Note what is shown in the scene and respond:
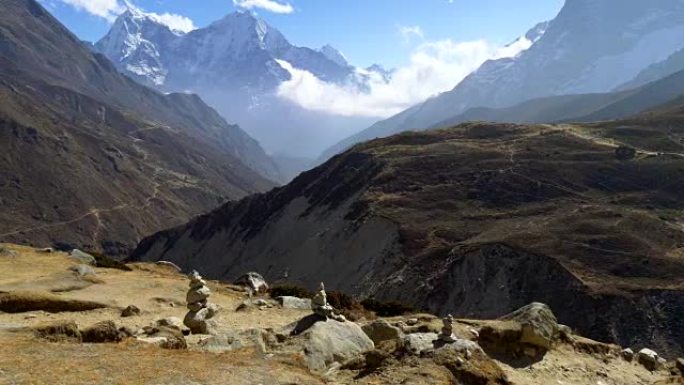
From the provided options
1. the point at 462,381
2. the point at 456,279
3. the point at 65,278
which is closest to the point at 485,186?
the point at 456,279

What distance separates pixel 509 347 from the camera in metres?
21.9

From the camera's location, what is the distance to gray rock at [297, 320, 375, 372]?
60.8 ft

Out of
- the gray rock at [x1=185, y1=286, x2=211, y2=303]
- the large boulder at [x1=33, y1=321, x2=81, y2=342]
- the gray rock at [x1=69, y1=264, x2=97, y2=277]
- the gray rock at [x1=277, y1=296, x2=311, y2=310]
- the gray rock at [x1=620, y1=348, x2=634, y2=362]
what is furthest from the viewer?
the gray rock at [x1=69, y1=264, x2=97, y2=277]

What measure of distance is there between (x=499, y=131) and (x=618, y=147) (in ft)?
96.7

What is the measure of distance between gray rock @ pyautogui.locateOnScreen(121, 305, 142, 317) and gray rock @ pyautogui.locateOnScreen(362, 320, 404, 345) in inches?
379

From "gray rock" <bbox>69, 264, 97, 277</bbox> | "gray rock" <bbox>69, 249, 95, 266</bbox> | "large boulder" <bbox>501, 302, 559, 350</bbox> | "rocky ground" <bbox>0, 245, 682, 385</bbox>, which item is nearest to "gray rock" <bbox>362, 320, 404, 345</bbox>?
"rocky ground" <bbox>0, 245, 682, 385</bbox>

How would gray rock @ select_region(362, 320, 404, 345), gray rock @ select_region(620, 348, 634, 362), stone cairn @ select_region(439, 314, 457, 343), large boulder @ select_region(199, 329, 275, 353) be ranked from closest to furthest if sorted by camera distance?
1. stone cairn @ select_region(439, 314, 457, 343)
2. large boulder @ select_region(199, 329, 275, 353)
3. gray rock @ select_region(362, 320, 404, 345)
4. gray rock @ select_region(620, 348, 634, 362)

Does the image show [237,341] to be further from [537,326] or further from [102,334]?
[537,326]

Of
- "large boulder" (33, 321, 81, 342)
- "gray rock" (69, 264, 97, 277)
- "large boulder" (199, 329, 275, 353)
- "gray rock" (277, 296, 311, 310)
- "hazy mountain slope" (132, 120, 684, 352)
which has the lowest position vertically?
"hazy mountain slope" (132, 120, 684, 352)

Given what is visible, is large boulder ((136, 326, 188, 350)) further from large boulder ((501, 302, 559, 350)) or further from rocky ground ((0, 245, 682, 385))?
large boulder ((501, 302, 559, 350))

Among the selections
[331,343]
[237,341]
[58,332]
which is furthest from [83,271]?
[331,343]

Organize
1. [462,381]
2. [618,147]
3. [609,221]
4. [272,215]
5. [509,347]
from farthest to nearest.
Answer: [272,215] → [618,147] → [609,221] → [509,347] → [462,381]

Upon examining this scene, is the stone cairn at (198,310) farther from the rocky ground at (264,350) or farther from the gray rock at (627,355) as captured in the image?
the gray rock at (627,355)

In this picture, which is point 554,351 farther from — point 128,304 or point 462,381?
point 128,304
